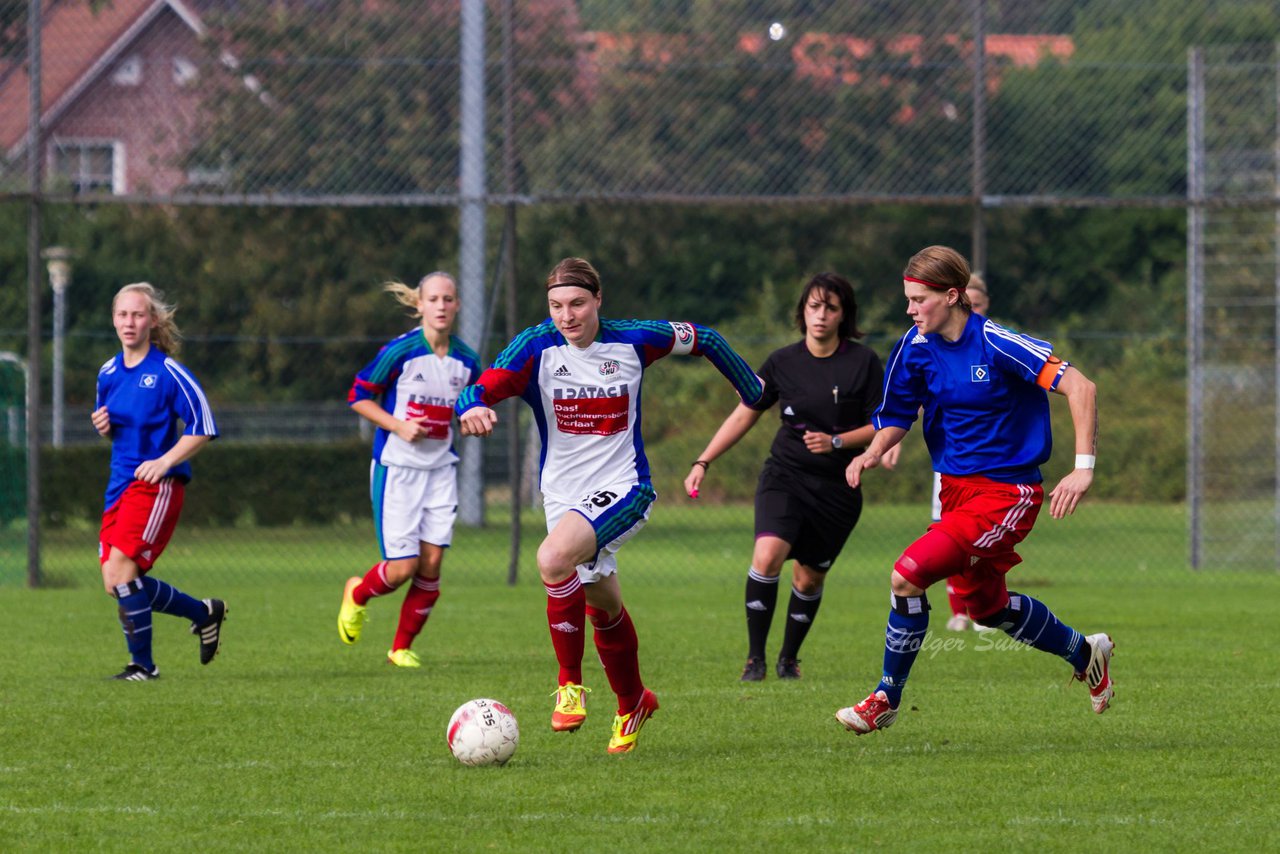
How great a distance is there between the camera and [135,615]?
28.5 feet

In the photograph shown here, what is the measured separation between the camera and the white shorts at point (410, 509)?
31.6 ft

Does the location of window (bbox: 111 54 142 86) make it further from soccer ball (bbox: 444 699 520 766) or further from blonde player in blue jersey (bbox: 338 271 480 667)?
soccer ball (bbox: 444 699 520 766)

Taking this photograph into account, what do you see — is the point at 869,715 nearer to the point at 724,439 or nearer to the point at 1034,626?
the point at 1034,626

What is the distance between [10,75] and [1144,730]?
421 inches

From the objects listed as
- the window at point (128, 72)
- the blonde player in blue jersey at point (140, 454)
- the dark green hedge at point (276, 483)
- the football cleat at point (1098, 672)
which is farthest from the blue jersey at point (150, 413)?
the dark green hedge at point (276, 483)

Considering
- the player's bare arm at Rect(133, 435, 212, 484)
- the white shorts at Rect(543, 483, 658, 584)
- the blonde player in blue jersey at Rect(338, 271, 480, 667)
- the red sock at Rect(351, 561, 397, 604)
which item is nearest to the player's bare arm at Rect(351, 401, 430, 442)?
the blonde player in blue jersey at Rect(338, 271, 480, 667)

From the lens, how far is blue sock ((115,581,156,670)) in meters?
8.67

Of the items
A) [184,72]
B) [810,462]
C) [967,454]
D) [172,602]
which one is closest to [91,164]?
[184,72]

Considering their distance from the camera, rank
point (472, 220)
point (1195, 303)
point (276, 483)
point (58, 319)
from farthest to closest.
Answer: point (58, 319) → point (276, 483) → point (472, 220) → point (1195, 303)

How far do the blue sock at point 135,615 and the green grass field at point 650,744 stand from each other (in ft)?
0.70

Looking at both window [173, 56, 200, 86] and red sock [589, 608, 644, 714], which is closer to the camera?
red sock [589, 608, 644, 714]

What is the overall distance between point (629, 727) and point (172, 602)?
128 inches

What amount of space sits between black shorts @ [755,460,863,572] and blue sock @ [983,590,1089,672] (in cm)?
196

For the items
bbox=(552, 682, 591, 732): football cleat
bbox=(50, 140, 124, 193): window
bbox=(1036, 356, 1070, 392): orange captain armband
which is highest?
bbox=(50, 140, 124, 193): window
